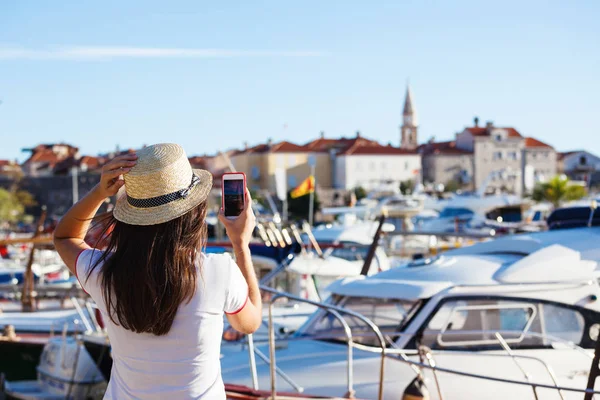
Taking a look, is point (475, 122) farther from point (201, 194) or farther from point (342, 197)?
point (201, 194)

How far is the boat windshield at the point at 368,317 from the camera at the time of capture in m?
6.07

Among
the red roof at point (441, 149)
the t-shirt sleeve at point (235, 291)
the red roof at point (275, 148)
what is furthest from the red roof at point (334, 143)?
the t-shirt sleeve at point (235, 291)

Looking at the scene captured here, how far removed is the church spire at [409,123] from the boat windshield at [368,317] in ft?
348

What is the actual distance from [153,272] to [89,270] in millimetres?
261

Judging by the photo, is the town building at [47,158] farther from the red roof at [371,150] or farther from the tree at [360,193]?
the tree at [360,193]

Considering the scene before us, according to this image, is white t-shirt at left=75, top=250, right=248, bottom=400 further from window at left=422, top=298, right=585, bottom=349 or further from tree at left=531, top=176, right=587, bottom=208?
tree at left=531, top=176, right=587, bottom=208

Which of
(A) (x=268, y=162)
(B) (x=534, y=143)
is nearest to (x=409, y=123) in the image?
(B) (x=534, y=143)

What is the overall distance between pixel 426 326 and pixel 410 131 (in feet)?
355

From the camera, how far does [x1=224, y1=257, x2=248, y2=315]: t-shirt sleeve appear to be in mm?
2482

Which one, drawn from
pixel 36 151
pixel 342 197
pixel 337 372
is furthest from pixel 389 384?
pixel 36 151

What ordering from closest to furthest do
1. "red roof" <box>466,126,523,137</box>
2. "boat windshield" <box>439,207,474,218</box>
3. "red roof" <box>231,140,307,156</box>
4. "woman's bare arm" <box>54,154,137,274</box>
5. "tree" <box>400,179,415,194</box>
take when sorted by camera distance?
"woman's bare arm" <box>54,154,137,274</box> → "boat windshield" <box>439,207,474,218</box> → "tree" <box>400,179,415,194</box> → "red roof" <box>231,140,307,156</box> → "red roof" <box>466,126,523,137</box>

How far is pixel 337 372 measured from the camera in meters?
5.71

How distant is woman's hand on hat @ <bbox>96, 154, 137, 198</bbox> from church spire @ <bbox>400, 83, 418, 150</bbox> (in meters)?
110

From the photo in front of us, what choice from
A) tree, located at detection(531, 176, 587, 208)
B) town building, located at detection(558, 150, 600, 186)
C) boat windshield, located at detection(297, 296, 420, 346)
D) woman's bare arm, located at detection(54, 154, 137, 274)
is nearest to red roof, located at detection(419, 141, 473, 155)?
town building, located at detection(558, 150, 600, 186)
